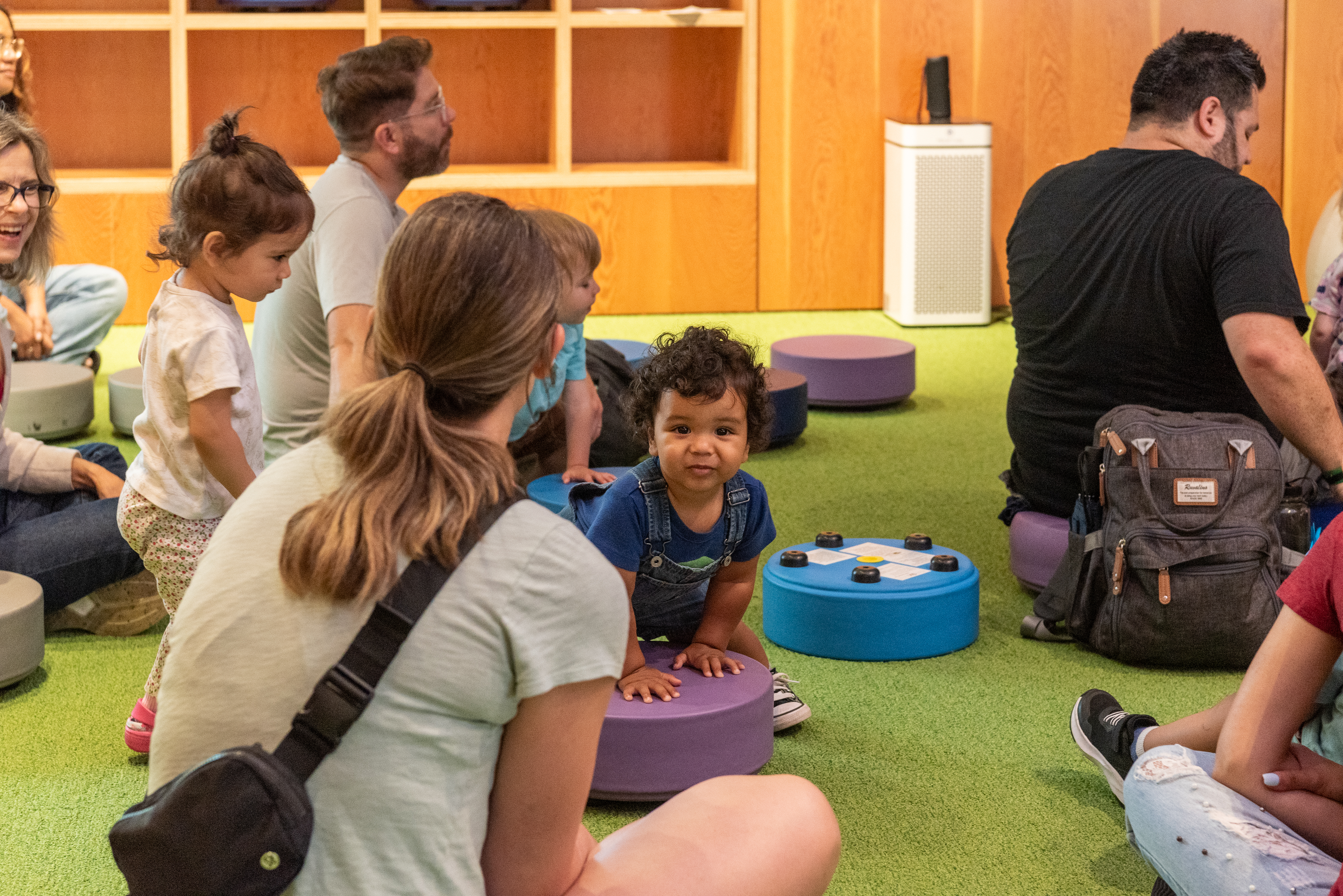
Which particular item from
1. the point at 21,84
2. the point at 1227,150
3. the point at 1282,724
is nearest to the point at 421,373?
the point at 1282,724

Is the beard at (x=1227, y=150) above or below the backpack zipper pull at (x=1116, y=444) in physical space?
above

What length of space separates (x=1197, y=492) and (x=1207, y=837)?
1.09 meters

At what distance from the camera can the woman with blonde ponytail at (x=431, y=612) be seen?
1061 millimetres

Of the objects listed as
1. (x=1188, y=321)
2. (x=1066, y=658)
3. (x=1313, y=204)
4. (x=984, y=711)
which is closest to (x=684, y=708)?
(x=984, y=711)

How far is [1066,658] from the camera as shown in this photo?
2.57 metres

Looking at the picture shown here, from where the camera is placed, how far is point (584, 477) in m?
3.11

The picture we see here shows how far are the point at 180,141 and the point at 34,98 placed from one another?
0.64 meters

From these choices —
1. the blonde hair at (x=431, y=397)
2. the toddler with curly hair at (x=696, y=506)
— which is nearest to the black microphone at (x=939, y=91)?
the toddler with curly hair at (x=696, y=506)

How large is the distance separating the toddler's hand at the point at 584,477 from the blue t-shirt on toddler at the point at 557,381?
0.15 meters

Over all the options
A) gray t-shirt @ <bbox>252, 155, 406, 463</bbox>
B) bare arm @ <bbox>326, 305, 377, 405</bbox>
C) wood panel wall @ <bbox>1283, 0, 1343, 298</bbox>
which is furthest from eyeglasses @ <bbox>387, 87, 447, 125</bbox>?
wood panel wall @ <bbox>1283, 0, 1343, 298</bbox>

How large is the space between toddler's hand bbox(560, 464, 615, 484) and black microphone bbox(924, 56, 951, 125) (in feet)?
9.83

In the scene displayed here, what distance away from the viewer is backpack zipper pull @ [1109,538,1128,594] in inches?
97.1

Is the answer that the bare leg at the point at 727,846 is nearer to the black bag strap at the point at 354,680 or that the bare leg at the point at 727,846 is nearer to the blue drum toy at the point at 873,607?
the black bag strap at the point at 354,680

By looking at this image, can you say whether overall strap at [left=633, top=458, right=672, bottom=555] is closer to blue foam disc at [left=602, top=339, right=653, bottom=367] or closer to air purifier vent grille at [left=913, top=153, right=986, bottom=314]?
blue foam disc at [left=602, top=339, right=653, bottom=367]
